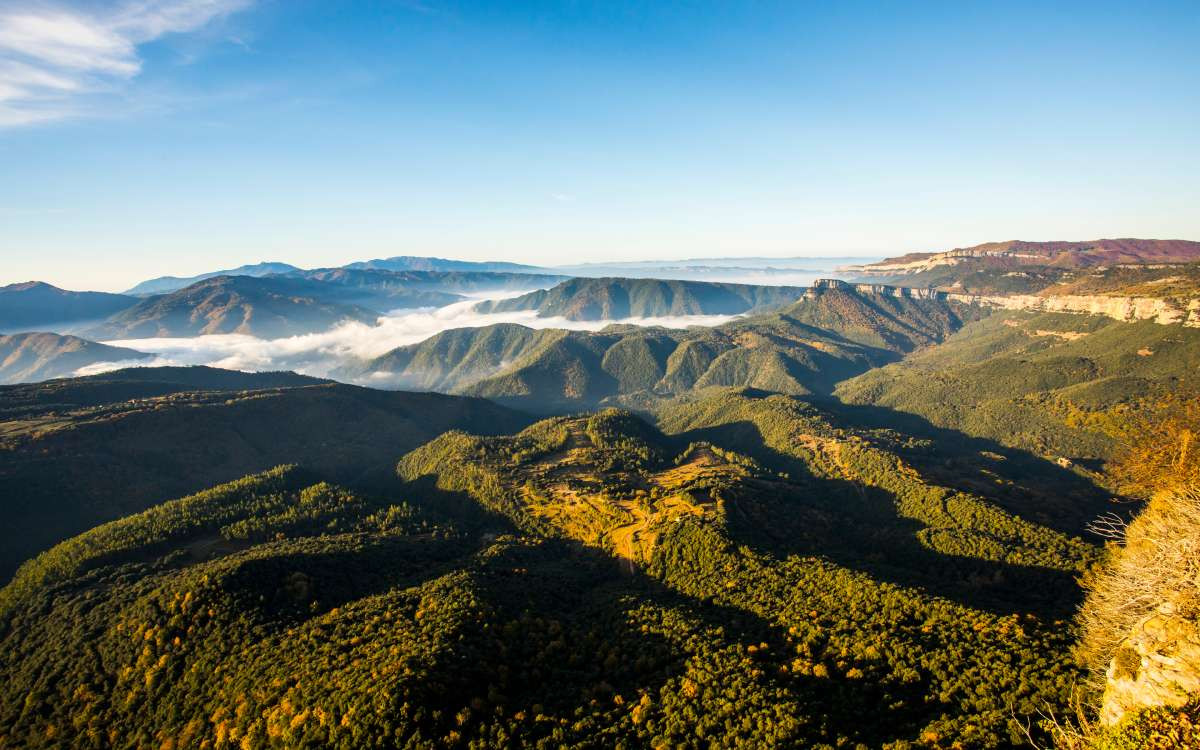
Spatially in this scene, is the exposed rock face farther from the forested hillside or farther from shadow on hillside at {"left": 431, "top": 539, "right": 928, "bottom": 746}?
shadow on hillside at {"left": 431, "top": 539, "right": 928, "bottom": 746}

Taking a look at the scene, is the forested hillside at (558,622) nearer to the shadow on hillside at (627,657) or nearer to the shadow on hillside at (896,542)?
the shadow on hillside at (627,657)

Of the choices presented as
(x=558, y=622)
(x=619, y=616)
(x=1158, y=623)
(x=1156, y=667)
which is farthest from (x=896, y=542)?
(x=1156, y=667)

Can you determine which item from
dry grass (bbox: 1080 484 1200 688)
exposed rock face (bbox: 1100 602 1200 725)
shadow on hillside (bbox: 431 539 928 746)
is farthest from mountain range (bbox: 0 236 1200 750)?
shadow on hillside (bbox: 431 539 928 746)

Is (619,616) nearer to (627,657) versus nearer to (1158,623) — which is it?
(627,657)

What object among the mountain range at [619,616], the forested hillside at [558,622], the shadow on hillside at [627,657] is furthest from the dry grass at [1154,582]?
the shadow on hillside at [627,657]

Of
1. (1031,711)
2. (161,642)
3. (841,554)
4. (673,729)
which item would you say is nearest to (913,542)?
(841,554)

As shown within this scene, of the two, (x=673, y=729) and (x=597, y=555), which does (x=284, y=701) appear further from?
(x=597, y=555)
